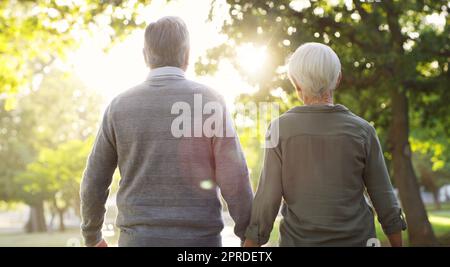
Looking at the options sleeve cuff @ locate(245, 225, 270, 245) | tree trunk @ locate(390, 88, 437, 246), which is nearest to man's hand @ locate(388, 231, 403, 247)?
sleeve cuff @ locate(245, 225, 270, 245)

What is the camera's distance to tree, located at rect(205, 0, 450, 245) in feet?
33.2

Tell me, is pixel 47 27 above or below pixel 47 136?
above

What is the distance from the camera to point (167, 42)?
10.4 feet

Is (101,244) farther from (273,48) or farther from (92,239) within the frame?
(273,48)

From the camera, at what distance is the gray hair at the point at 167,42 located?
3.17 metres

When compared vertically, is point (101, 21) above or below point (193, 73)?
above

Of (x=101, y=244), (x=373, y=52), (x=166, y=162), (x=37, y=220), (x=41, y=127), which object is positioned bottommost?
(x=37, y=220)

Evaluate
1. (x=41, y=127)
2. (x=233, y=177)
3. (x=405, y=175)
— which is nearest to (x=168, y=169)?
(x=233, y=177)

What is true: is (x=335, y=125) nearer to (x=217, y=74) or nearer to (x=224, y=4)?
(x=224, y=4)

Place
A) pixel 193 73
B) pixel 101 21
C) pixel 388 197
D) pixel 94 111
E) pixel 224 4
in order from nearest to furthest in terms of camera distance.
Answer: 1. pixel 388 197
2. pixel 224 4
3. pixel 101 21
4. pixel 193 73
5. pixel 94 111

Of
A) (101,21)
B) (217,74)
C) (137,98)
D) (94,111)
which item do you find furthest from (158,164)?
(94,111)

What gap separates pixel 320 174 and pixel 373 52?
9432 mm

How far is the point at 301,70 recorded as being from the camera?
3213 millimetres

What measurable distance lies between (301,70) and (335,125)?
36cm
